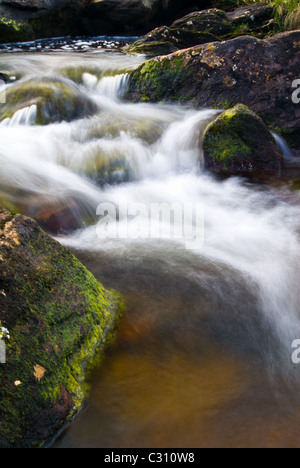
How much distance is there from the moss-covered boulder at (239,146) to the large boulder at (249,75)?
1075 mm

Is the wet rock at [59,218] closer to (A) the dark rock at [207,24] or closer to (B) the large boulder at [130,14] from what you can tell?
(A) the dark rock at [207,24]

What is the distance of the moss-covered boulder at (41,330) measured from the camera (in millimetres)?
2072

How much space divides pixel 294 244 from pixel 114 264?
81.2 inches

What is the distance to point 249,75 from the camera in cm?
725

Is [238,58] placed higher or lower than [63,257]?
Answer: higher

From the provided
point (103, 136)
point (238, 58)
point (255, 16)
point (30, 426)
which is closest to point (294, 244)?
point (30, 426)

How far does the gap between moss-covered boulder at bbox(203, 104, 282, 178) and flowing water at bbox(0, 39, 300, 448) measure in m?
0.25

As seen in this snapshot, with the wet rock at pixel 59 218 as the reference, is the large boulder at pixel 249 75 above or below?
above

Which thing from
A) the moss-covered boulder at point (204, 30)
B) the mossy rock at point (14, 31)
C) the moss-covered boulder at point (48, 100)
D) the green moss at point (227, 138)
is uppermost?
the mossy rock at point (14, 31)

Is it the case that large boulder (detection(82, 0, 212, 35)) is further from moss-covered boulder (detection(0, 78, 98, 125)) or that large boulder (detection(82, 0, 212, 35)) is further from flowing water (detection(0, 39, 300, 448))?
moss-covered boulder (detection(0, 78, 98, 125))

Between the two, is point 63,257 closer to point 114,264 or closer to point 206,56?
point 114,264

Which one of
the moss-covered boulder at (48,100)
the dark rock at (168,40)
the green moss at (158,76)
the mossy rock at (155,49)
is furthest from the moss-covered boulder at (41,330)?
the dark rock at (168,40)

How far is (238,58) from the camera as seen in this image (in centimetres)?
730

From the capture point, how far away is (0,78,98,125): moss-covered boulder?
6.86 meters
